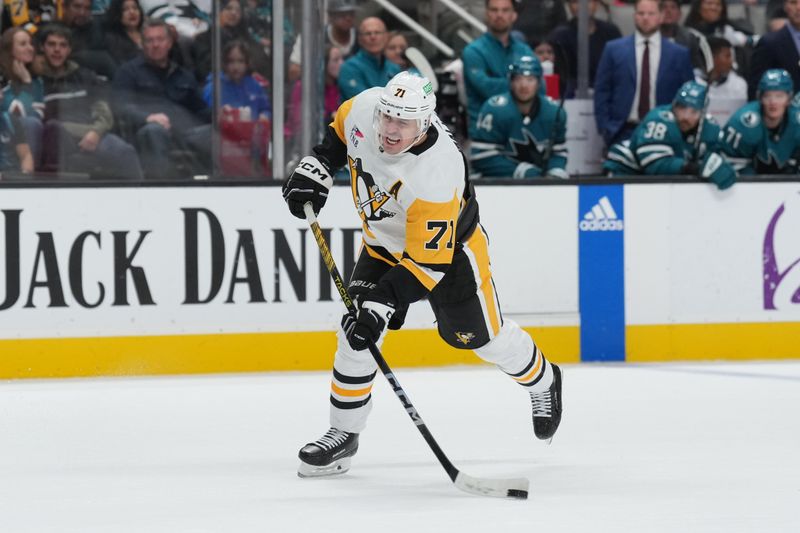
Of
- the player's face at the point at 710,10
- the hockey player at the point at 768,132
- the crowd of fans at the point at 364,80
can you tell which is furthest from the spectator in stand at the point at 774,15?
the hockey player at the point at 768,132

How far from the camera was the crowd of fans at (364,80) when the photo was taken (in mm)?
5688

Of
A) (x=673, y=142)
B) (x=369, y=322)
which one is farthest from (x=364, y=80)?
(x=369, y=322)

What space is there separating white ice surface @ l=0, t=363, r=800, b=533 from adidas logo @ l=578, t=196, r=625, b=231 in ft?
2.08

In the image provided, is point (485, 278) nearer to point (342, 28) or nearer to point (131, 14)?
point (131, 14)

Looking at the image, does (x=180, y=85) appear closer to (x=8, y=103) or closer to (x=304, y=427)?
(x=8, y=103)

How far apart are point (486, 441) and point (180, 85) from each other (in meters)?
2.22

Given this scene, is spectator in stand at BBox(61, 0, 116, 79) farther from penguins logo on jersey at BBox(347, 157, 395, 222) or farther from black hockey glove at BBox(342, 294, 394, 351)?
black hockey glove at BBox(342, 294, 394, 351)

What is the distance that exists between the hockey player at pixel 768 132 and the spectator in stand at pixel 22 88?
3004mm

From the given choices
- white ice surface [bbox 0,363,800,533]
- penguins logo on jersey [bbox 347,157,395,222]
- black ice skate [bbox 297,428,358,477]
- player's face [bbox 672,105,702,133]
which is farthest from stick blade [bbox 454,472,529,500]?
player's face [bbox 672,105,702,133]

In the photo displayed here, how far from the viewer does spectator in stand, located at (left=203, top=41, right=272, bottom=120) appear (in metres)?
5.83

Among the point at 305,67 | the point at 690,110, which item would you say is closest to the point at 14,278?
the point at 305,67

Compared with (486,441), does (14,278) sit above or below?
above

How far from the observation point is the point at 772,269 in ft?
20.4

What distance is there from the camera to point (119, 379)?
565 centimetres
